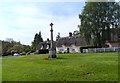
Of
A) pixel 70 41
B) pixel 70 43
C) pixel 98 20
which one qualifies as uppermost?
pixel 98 20

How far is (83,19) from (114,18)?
23.5 feet

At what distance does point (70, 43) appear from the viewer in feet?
300

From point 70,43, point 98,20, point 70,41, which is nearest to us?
point 98,20

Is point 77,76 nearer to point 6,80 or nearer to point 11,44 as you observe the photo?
point 6,80

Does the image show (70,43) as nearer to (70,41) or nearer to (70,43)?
(70,43)

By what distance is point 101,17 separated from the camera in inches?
2525

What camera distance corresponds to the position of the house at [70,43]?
8832cm

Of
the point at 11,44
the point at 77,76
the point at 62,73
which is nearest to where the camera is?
the point at 77,76

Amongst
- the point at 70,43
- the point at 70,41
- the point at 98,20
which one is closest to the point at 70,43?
the point at 70,43

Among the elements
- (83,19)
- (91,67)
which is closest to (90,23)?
(83,19)

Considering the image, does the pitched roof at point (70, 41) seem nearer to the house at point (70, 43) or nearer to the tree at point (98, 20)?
the house at point (70, 43)

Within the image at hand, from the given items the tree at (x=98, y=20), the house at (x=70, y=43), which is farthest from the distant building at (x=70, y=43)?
the tree at (x=98, y=20)

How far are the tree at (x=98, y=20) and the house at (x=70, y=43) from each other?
22.8m

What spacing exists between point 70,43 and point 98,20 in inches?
1106
